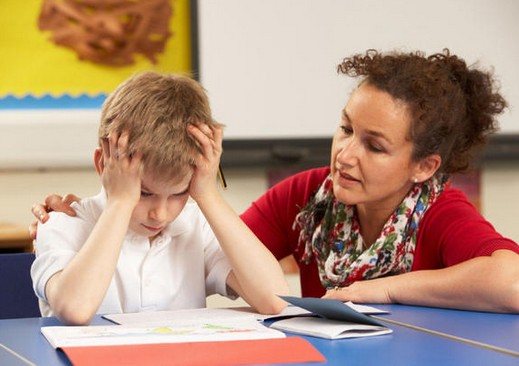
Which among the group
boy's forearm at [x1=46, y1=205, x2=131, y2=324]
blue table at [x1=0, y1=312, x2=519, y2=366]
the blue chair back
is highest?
boy's forearm at [x1=46, y1=205, x2=131, y2=324]

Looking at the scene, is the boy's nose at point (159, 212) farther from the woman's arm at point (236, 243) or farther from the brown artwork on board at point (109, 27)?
the brown artwork on board at point (109, 27)

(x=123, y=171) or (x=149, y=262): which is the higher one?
(x=123, y=171)

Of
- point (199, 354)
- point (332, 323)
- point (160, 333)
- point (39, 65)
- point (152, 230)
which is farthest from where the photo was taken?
point (39, 65)

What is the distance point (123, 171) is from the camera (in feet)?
5.46

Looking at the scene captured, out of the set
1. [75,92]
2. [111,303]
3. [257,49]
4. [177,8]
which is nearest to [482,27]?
[257,49]

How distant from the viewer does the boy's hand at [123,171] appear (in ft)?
5.44

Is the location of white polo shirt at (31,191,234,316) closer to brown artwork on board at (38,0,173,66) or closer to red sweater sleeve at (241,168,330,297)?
red sweater sleeve at (241,168,330,297)

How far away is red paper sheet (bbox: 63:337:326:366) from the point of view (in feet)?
4.15

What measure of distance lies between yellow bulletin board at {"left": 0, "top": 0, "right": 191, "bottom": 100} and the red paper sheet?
6.76 feet

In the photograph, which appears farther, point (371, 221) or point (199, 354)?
point (371, 221)

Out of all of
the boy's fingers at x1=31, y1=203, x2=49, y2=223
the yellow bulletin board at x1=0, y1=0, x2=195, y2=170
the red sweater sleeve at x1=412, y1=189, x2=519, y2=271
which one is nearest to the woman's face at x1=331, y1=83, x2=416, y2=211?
the red sweater sleeve at x1=412, y1=189, x2=519, y2=271

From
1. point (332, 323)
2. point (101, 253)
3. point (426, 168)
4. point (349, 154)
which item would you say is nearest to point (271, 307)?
point (332, 323)

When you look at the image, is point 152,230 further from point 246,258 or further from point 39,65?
point 39,65

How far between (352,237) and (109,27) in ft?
5.06
